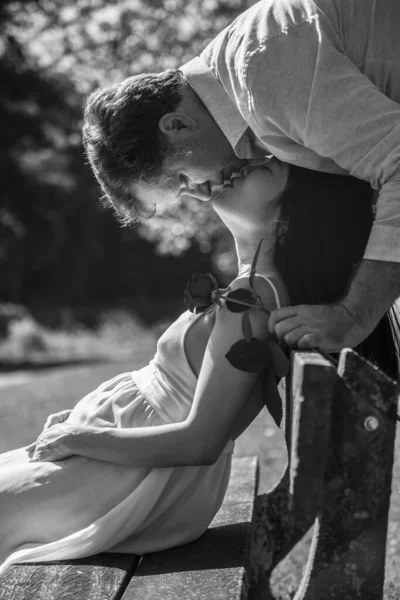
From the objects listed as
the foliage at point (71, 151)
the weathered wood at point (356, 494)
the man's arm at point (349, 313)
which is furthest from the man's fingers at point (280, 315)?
the foliage at point (71, 151)

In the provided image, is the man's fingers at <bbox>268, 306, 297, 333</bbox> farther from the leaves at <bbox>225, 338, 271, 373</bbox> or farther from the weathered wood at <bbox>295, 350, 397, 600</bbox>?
the weathered wood at <bbox>295, 350, 397, 600</bbox>

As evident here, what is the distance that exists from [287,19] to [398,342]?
89cm

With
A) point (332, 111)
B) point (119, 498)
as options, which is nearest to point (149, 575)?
point (119, 498)

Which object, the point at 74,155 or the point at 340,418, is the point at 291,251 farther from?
the point at 74,155

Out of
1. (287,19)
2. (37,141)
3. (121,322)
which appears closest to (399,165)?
(287,19)

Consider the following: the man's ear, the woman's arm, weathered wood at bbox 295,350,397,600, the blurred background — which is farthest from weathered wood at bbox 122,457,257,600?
the blurred background

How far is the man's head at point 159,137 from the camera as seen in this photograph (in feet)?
7.51

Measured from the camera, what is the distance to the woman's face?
7.42 feet

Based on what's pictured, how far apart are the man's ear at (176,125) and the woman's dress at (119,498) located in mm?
500

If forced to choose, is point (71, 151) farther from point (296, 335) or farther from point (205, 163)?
point (296, 335)

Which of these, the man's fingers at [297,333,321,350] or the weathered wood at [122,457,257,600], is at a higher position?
the man's fingers at [297,333,321,350]

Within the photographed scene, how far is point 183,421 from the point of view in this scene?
2.22m

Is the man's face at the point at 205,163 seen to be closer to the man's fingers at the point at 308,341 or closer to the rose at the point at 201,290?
the rose at the point at 201,290

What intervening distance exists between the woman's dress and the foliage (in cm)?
356
